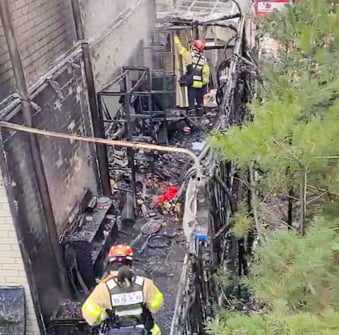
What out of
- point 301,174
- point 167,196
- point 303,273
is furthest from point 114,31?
point 303,273

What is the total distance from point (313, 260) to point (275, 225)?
9.40 ft

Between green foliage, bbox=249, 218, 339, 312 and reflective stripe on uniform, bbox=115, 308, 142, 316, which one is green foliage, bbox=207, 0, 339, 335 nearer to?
green foliage, bbox=249, 218, 339, 312

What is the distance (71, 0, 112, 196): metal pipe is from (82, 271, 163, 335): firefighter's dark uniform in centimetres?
433

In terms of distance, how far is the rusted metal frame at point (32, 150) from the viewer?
6.70 meters

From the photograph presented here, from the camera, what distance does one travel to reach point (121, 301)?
5836mm

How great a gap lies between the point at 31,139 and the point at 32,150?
149 mm

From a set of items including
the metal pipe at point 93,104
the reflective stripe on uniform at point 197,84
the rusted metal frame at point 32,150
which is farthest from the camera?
the reflective stripe on uniform at point 197,84

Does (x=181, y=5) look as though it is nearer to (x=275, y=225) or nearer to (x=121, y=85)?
(x=121, y=85)

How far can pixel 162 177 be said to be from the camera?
36.7 feet

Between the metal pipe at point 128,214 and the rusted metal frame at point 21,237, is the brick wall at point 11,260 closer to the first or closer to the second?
the rusted metal frame at point 21,237

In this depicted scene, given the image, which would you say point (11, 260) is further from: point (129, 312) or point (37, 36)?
point (37, 36)

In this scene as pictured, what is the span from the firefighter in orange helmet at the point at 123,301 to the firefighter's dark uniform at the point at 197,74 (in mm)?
7225

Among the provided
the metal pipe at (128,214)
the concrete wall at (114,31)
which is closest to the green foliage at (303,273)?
the metal pipe at (128,214)

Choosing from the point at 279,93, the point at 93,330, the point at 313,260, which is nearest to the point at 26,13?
the point at 279,93
